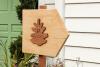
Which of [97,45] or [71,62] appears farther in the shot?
[71,62]

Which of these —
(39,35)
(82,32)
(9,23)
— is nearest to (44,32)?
(39,35)

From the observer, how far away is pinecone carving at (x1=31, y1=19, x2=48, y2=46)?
13.3ft

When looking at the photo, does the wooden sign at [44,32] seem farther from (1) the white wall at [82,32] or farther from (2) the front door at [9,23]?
(2) the front door at [9,23]

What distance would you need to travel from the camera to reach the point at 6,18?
7.20 metres

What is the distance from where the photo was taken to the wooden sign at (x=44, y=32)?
13.0 feet

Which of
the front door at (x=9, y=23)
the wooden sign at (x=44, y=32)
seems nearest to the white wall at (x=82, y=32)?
the wooden sign at (x=44, y=32)

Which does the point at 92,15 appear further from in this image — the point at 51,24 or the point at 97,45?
the point at 51,24

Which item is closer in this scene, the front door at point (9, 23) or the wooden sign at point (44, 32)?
the wooden sign at point (44, 32)

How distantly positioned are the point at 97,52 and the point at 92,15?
1.64ft

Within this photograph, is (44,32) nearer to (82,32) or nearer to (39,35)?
(39,35)

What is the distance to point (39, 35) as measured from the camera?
4105 millimetres

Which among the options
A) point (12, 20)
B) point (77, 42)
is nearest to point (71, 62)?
point (77, 42)

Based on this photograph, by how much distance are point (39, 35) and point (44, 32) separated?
75 millimetres

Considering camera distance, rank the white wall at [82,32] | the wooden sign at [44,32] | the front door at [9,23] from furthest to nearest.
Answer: the front door at [9,23], the white wall at [82,32], the wooden sign at [44,32]
